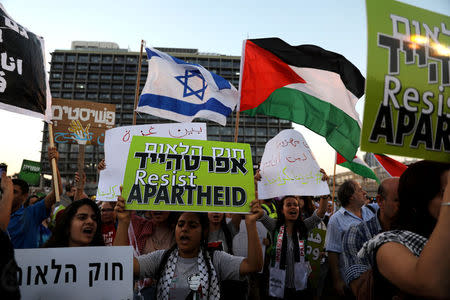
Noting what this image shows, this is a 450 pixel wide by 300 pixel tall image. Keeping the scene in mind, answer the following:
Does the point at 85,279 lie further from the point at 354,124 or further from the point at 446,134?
the point at 354,124

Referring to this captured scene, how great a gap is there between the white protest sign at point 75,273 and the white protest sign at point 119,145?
129 cm

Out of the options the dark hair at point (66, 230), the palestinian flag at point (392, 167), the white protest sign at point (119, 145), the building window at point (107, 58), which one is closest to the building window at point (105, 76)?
the building window at point (107, 58)

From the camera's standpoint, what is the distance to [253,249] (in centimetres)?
201

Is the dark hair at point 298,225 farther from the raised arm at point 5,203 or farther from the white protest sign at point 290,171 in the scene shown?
the raised arm at point 5,203

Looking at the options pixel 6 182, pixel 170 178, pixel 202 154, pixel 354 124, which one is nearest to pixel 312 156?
pixel 354 124

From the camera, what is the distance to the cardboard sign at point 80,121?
15.3ft

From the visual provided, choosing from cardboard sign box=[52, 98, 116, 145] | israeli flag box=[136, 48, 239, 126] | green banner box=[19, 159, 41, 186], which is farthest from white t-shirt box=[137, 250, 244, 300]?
green banner box=[19, 159, 41, 186]

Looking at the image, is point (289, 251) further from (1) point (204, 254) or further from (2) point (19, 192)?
(2) point (19, 192)

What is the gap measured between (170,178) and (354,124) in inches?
89.5

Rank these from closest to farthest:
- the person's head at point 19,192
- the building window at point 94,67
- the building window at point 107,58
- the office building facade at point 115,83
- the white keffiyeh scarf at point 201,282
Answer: the white keffiyeh scarf at point 201,282 → the person's head at point 19,192 → the office building facade at point 115,83 → the building window at point 94,67 → the building window at point 107,58

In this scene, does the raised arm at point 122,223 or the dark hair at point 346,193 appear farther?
the dark hair at point 346,193

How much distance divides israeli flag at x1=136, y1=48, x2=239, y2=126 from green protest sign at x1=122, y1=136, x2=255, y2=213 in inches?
96.4

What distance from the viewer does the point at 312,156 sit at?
3.69m

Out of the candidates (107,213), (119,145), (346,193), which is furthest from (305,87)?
(107,213)
